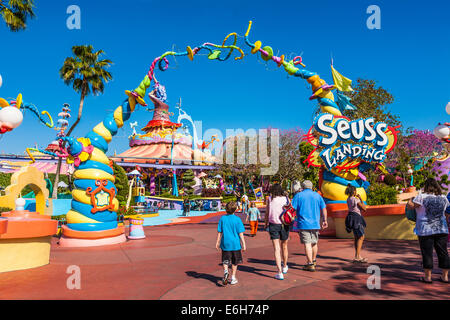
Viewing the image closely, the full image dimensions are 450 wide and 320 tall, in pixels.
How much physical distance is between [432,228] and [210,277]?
378 cm

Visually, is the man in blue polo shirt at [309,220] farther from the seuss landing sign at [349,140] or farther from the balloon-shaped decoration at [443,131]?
the seuss landing sign at [349,140]

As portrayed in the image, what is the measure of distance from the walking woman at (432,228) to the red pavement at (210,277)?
0.99 ft

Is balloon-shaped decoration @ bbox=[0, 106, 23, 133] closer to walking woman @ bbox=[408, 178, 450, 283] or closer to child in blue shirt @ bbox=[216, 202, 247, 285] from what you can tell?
child in blue shirt @ bbox=[216, 202, 247, 285]

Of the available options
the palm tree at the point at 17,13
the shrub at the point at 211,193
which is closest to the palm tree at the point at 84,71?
the palm tree at the point at 17,13

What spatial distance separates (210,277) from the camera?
5.85 meters

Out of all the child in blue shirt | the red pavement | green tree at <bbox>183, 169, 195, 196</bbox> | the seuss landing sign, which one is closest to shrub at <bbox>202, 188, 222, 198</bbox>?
green tree at <bbox>183, 169, 195, 196</bbox>

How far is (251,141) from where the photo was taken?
37.2 metres

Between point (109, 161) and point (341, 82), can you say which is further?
point (341, 82)

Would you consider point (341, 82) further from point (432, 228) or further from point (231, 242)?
point (231, 242)

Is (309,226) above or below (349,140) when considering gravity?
below

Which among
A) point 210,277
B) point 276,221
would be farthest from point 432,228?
point 210,277

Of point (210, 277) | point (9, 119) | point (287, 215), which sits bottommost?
point (210, 277)
